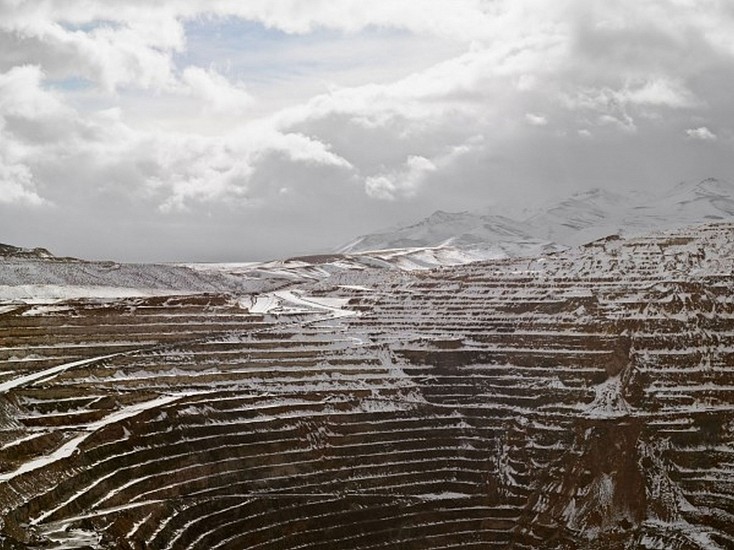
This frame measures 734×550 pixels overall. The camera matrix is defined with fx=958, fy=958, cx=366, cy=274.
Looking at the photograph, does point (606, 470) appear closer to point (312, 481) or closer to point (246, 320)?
point (312, 481)

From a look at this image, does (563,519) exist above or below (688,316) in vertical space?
below

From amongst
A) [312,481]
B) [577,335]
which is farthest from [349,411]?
[577,335]

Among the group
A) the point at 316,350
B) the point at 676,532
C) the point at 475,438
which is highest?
the point at 316,350

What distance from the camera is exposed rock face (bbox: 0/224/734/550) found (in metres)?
45.5

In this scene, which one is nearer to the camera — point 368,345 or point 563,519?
point 563,519

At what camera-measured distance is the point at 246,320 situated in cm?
7031

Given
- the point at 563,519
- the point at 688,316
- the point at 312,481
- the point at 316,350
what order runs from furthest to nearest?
the point at 688,316 → the point at 316,350 → the point at 563,519 → the point at 312,481

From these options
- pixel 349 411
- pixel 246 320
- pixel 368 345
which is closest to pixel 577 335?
pixel 368 345

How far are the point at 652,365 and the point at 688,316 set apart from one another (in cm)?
627

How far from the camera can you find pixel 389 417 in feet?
196

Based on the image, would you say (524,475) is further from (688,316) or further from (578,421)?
(688,316)

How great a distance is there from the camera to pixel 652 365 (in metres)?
65.5

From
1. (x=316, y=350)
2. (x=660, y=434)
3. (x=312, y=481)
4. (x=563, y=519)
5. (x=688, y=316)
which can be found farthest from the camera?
(x=688, y=316)

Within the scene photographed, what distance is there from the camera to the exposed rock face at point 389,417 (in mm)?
45500
